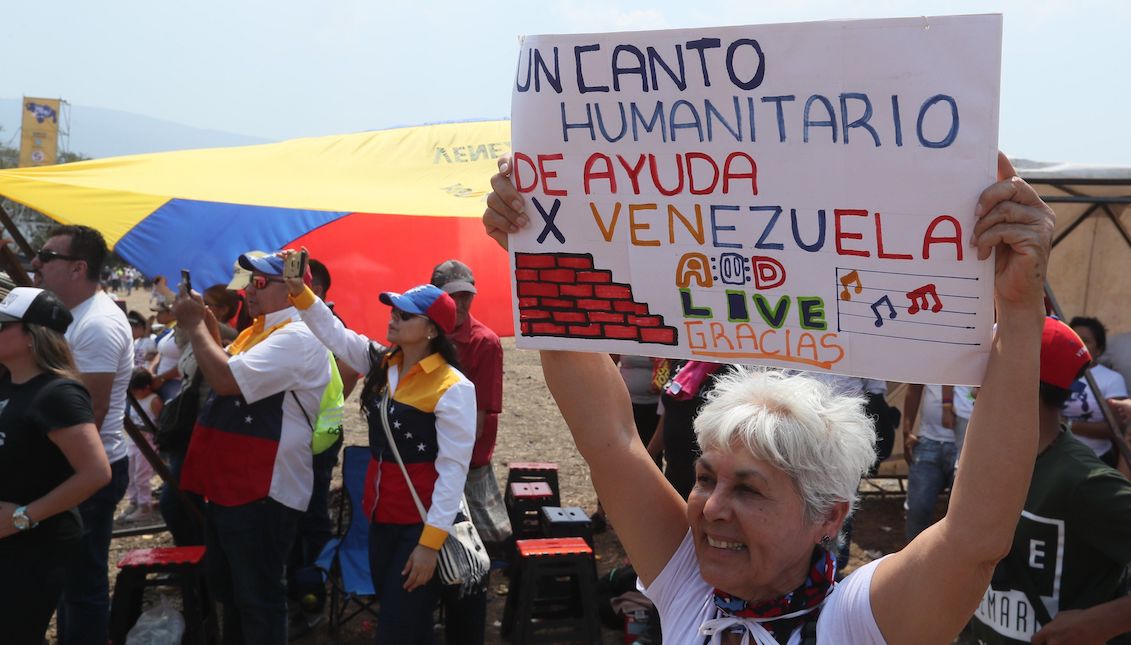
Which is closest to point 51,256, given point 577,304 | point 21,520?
point 21,520

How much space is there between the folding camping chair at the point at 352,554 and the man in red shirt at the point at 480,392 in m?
0.65

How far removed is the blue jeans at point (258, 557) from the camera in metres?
4.09

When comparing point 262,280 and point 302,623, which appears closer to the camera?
point 262,280

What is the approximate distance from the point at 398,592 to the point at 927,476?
3.54 meters

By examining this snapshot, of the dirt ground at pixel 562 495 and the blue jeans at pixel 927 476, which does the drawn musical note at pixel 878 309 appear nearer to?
the dirt ground at pixel 562 495

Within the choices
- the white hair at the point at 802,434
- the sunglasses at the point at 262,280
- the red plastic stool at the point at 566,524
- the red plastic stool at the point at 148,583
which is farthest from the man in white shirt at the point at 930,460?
the red plastic stool at the point at 148,583

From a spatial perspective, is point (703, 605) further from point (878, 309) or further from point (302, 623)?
point (302, 623)

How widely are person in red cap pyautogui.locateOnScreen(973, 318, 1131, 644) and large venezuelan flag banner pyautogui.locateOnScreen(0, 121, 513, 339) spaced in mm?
3538

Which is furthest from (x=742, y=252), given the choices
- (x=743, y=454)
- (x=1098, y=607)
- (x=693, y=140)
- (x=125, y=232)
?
(x=125, y=232)

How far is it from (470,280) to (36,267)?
2272 mm

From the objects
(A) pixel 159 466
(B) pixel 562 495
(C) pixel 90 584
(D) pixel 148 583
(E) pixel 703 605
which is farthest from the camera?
(B) pixel 562 495

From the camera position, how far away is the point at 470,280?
16.9ft

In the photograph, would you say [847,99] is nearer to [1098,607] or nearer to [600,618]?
[1098,607]

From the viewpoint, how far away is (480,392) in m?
5.13
